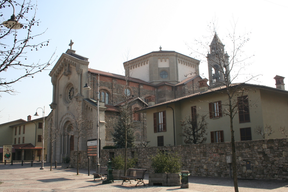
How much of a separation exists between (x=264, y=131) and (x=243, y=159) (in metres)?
5.03

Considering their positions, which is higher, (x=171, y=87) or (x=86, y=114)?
(x=171, y=87)

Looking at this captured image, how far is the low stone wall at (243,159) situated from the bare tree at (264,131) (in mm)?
4405

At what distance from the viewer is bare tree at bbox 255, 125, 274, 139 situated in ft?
56.3

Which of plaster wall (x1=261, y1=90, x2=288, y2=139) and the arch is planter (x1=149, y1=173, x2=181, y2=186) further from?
the arch

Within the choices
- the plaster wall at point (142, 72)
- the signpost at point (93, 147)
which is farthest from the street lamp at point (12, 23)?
the plaster wall at point (142, 72)

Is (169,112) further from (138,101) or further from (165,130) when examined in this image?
(138,101)

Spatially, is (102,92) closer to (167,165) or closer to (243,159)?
(167,165)

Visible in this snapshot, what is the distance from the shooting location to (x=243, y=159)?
13344mm

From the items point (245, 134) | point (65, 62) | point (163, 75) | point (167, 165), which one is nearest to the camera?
point (167, 165)

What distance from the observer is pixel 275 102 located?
1884 centimetres

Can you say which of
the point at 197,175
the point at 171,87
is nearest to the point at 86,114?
the point at 171,87

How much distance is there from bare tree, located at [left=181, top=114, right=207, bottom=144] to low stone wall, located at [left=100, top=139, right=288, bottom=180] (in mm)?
4201

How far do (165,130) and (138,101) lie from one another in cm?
1028

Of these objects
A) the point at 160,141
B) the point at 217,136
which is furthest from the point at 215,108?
the point at 160,141
